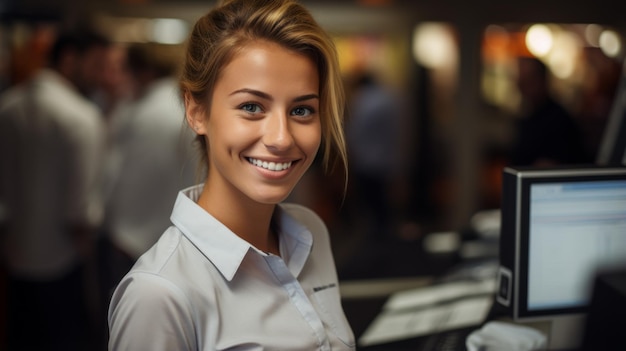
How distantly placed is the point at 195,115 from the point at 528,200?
718 millimetres

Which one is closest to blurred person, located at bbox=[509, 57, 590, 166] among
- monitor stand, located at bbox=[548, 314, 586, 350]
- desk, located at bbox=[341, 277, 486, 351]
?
desk, located at bbox=[341, 277, 486, 351]

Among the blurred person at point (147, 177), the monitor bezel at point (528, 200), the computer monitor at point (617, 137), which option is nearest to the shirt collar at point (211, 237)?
the monitor bezel at point (528, 200)

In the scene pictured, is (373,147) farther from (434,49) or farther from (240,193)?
(240,193)

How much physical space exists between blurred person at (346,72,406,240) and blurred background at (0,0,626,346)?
0.04ft

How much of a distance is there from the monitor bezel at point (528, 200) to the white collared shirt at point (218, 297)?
44 cm

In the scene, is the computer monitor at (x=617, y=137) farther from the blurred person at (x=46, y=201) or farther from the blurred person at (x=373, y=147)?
the blurred person at (x=373, y=147)

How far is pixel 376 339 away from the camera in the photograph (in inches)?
72.9

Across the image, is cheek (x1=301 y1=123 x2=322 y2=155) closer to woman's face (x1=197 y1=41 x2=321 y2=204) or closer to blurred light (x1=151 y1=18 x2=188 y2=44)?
woman's face (x1=197 y1=41 x2=321 y2=204)

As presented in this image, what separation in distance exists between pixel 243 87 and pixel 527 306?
32.1 inches

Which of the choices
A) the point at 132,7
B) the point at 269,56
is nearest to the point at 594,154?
the point at 132,7

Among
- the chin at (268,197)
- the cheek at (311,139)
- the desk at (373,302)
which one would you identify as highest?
the cheek at (311,139)

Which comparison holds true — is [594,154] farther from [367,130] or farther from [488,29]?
[367,130]

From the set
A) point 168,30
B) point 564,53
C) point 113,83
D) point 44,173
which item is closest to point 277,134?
point 44,173

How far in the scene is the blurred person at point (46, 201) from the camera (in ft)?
11.7
